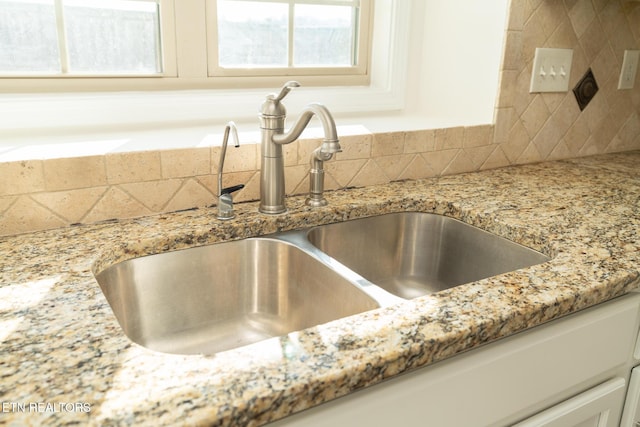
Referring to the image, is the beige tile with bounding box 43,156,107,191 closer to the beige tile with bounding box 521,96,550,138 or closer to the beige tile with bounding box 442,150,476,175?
the beige tile with bounding box 442,150,476,175

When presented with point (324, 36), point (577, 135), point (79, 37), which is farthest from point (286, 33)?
point (577, 135)

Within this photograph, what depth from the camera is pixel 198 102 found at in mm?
1428

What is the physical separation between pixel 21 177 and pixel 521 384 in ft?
3.13

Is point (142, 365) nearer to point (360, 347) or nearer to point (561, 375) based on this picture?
point (360, 347)

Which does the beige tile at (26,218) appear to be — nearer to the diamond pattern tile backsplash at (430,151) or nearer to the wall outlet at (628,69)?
the diamond pattern tile backsplash at (430,151)

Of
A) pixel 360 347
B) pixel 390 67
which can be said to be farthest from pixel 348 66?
pixel 360 347

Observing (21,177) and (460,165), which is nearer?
(21,177)

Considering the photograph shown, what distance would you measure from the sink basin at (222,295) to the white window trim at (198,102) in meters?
0.47

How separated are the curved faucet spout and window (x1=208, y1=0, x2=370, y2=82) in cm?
49

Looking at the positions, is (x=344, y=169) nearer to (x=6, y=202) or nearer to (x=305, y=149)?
(x=305, y=149)

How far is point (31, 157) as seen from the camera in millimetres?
1023

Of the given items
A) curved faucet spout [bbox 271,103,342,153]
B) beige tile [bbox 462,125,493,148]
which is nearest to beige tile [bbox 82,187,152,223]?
curved faucet spout [bbox 271,103,342,153]

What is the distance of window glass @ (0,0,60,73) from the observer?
125 centimetres

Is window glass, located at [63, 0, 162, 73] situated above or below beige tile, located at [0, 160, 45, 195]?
above
